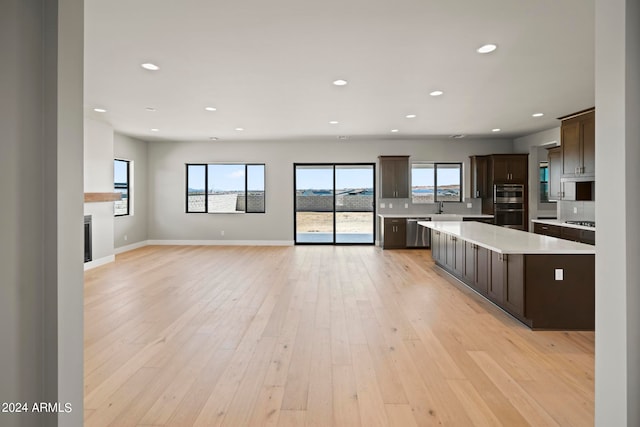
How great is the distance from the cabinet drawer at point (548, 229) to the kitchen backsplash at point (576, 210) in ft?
2.00

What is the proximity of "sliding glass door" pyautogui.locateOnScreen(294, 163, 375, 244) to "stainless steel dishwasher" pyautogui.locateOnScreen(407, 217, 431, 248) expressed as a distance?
1036 mm

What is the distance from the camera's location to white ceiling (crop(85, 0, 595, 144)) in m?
2.89

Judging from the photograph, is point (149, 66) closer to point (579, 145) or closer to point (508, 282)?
point (508, 282)

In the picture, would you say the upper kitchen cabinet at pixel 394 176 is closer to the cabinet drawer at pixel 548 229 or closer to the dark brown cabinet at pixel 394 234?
the dark brown cabinet at pixel 394 234

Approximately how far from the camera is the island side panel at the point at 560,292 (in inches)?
139

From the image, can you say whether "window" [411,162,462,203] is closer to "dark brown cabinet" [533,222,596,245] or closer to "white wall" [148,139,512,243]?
"white wall" [148,139,512,243]

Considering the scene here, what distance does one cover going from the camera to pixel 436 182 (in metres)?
9.39

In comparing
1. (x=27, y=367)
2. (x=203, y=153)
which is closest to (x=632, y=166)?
(x=27, y=367)

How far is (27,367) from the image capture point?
1.24 meters

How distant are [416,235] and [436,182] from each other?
1.57 m

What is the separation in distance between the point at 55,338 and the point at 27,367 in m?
0.11

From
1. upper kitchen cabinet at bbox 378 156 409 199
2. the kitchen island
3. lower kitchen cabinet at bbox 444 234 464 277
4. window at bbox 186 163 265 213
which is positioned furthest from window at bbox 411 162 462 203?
the kitchen island

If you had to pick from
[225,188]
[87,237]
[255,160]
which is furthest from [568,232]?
[87,237]

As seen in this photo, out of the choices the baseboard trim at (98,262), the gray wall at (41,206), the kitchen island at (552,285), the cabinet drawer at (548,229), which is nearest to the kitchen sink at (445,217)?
the cabinet drawer at (548,229)
